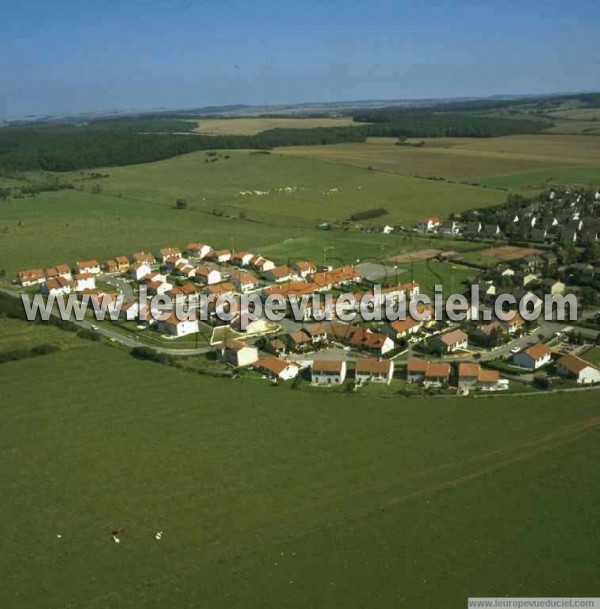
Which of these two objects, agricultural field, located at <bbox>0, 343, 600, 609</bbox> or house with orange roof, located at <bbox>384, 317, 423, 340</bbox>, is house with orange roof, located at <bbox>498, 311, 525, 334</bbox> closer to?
house with orange roof, located at <bbox>384, 317, 423, 340</bbox>

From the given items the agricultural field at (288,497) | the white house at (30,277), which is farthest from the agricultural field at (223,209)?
the agricultural field at (288,497)

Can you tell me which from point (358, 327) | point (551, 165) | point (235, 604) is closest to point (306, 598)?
point (235, 604)

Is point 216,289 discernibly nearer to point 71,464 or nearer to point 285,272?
point 285,272

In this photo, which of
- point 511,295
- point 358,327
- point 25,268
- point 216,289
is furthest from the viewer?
point 25,268

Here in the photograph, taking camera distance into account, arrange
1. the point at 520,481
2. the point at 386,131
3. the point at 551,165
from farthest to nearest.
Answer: the point at 386,131
the point at 551,165
the point at 520,481

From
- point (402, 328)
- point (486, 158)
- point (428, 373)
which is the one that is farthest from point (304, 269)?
point (486, 158)

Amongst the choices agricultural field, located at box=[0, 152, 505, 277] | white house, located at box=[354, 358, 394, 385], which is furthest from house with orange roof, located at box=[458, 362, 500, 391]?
agricultural field, located at box=[0, 152, 505, 277]
